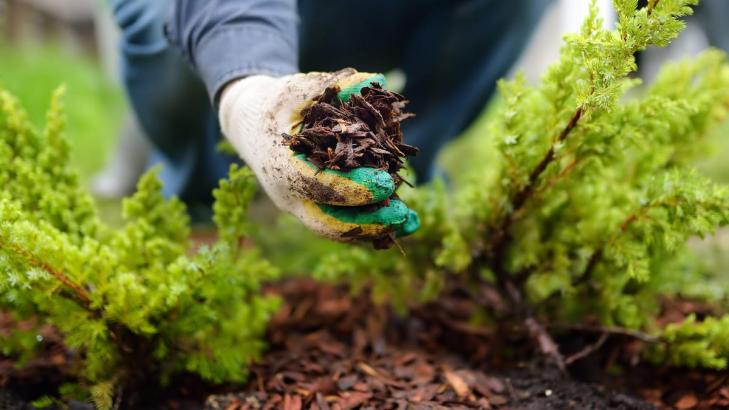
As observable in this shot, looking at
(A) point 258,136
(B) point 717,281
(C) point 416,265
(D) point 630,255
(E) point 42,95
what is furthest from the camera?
(E) point 42,95

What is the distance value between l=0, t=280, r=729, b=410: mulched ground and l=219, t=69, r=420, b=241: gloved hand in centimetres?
48

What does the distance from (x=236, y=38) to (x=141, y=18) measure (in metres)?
0.94

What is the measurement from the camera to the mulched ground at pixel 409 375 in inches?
58.8

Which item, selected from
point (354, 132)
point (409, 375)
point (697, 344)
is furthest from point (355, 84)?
point (697, 344)

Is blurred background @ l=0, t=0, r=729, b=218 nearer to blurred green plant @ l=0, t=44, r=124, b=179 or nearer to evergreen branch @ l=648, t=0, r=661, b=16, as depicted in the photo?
blurred green plant @ l=0, t=44, r=124, b=179

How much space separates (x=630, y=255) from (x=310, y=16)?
5.57ft

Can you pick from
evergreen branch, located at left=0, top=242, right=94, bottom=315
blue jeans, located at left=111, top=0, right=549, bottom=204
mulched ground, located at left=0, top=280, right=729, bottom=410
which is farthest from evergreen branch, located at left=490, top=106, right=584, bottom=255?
blue jeans, located at left=111, top=0, right=549, bottom=204

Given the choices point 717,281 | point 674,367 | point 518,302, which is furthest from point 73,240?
point 717,281

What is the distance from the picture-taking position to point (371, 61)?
9.55 feet

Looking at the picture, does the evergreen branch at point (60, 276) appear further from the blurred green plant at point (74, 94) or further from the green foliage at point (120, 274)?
the blurred green plant at point (74, 94)

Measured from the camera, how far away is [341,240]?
134 cm

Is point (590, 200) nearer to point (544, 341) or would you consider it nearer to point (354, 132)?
point (544, 341)

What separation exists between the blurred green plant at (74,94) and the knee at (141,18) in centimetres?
219

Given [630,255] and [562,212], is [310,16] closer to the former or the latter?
[562,212]
